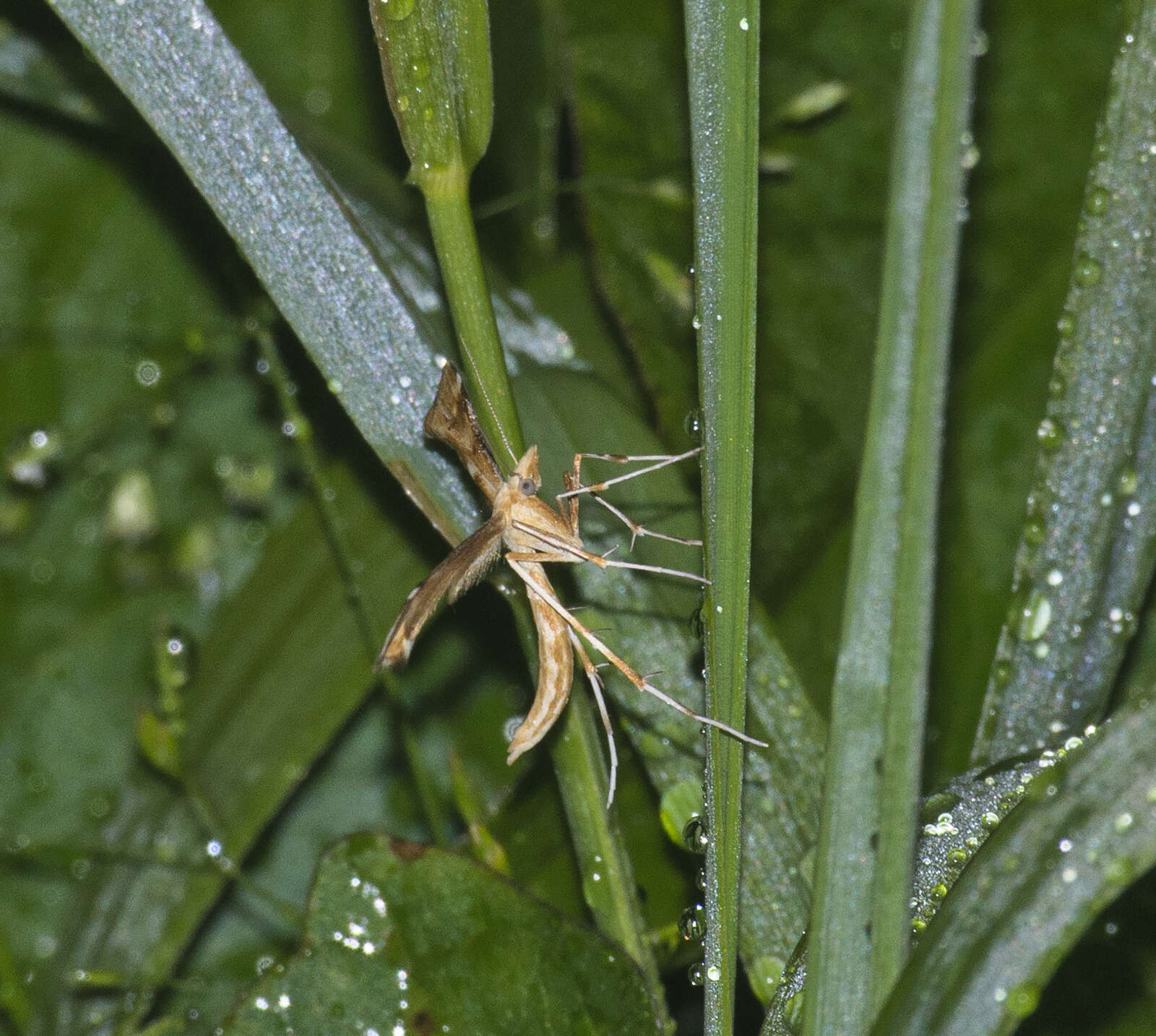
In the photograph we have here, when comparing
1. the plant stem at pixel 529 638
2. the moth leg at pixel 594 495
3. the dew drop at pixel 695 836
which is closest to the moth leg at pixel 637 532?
the moth leg at pixel 594 495

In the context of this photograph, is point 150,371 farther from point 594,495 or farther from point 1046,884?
point 1046,884

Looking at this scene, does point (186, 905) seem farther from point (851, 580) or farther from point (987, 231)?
point (987, 231)

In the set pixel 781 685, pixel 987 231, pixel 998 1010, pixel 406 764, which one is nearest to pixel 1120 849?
pixel 998 1010

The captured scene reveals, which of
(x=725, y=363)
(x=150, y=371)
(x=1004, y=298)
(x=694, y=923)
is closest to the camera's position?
(x=725, y=363)

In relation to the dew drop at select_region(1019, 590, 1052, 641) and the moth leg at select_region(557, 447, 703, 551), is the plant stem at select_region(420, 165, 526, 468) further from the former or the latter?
the dew drop at select_region(1019, 590, 1052, 641)

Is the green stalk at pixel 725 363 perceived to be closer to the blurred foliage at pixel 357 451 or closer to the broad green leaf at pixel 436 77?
the broad green leaf at pixel 436 77

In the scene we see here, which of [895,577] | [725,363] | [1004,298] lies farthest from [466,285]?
[1004,298]

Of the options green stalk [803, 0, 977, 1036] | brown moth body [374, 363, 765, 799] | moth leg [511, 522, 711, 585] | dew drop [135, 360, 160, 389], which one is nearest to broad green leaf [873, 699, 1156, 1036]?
green stalk [803, 0, 977, 1036]
